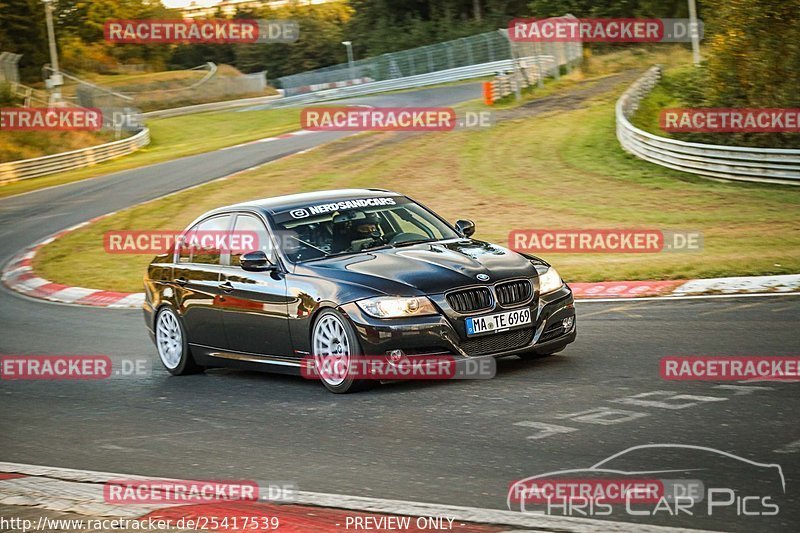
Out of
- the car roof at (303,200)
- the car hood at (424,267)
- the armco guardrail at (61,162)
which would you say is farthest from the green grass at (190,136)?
the car hood at (424,267)

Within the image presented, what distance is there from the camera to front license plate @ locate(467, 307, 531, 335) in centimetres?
863

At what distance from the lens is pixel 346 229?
31.8 feet

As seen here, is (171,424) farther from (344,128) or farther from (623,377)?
(344,128)

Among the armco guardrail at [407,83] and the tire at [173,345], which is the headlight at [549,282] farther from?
the armco guardrail at [407,83]

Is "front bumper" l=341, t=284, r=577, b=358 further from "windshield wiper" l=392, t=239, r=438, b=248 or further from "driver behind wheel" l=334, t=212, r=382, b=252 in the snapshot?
"windshield wiper" l=392, t=239, r=438, b=248

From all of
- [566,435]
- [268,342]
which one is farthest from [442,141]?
[566,435]

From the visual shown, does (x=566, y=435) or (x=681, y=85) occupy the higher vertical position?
(x=566, y=435)

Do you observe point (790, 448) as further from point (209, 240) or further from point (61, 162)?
point (61, 162)

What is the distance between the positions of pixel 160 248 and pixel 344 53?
251 ft

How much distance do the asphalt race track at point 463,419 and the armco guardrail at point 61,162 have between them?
31519mm

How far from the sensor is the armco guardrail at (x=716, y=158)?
23984 mm

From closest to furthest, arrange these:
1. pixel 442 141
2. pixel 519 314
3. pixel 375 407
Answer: pixel 375 407 < pixel 519 314 < pixel 442 141

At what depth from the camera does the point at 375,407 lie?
831 cm

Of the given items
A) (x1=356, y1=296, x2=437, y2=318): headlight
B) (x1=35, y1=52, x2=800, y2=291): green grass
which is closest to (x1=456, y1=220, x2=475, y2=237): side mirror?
(x1=356, y1=296, x2=437, y2=318): headlight
